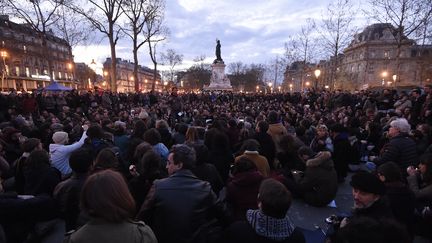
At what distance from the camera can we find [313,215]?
5.30 m

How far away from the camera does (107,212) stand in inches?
71.7

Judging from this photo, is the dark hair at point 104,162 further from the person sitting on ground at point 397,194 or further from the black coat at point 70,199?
the person sitting on ground at point 397,194

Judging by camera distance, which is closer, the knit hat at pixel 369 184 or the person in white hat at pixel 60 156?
the knit hat at pixel 369 184

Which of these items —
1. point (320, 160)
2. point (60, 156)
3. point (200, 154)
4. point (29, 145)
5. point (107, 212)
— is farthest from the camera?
point (60, 156)

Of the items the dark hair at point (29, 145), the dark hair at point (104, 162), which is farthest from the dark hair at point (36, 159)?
the dark hair at point (104, 162)

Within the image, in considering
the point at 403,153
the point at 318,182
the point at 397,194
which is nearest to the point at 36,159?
the point at 318,182

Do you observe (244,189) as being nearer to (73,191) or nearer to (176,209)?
(176,209)

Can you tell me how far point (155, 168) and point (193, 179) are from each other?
900 mm

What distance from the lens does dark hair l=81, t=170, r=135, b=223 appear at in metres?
1.83

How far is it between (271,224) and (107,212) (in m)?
1.21

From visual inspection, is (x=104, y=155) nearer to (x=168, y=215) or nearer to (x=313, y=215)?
(x=168, y=215)

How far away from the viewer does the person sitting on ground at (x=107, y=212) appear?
1.82 meters

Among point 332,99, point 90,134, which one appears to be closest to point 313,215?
point 90,134

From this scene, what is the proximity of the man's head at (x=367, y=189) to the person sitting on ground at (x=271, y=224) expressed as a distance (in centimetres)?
100
